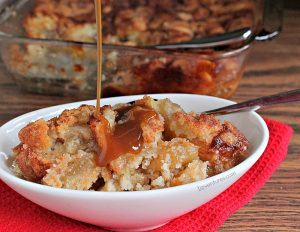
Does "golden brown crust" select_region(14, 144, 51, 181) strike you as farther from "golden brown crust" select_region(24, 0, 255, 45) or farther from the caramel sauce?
"golden brown crust" select_region(24, 0, 255, 45)

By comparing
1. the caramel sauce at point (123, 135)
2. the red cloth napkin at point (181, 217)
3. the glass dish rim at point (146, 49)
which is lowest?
the red cloth napkin at point (181, 217)

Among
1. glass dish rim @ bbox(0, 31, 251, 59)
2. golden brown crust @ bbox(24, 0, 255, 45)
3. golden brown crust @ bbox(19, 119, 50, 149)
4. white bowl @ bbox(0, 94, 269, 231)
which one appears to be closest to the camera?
white bowl @ bbox(0, 94, 269, 231)

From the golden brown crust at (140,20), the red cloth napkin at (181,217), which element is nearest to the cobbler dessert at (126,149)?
the red cloth napkin at (181,217)

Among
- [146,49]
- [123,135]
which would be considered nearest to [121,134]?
[123,135]

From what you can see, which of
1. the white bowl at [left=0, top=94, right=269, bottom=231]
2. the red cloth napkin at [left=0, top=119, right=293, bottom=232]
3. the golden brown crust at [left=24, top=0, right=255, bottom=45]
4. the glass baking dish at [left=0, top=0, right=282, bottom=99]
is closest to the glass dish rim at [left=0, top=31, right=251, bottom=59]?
the glass baking dish at [left=0, top=0, right=282, bottom=99]

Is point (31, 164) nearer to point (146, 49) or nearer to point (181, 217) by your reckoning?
point (181, 217)

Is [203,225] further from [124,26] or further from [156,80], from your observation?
[124,26]

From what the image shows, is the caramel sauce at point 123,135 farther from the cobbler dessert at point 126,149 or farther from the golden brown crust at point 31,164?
the golden brown crust at point 31,164
